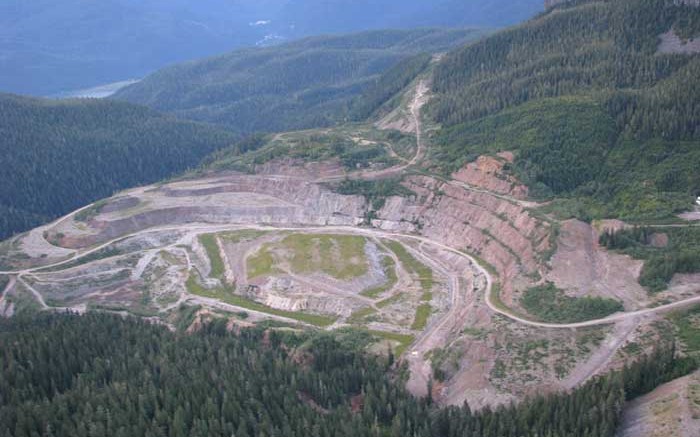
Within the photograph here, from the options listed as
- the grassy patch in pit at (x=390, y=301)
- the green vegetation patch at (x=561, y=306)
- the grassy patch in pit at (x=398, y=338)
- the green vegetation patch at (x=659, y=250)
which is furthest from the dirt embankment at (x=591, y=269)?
the grassy patch in pit at (x=390, y=301)

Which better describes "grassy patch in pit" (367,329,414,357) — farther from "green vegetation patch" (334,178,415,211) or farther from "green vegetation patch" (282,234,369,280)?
"green vegetation patch" (334,178,415,211)

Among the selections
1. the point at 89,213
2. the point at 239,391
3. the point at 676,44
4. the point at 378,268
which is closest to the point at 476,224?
the point at 378,268

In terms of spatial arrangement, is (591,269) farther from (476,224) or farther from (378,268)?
(378,268)

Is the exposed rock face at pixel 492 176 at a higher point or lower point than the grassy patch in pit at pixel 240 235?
higher

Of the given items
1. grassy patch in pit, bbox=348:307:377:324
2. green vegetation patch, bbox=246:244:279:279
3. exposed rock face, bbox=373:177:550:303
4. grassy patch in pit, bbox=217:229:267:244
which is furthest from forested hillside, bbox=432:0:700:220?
green vegetation patch, bbox=246:244:279:279

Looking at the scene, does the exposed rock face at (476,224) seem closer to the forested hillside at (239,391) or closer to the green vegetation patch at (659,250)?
the green vegetation patch at (659,250)

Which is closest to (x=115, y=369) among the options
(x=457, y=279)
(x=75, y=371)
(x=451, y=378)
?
(x=75, y=371)
